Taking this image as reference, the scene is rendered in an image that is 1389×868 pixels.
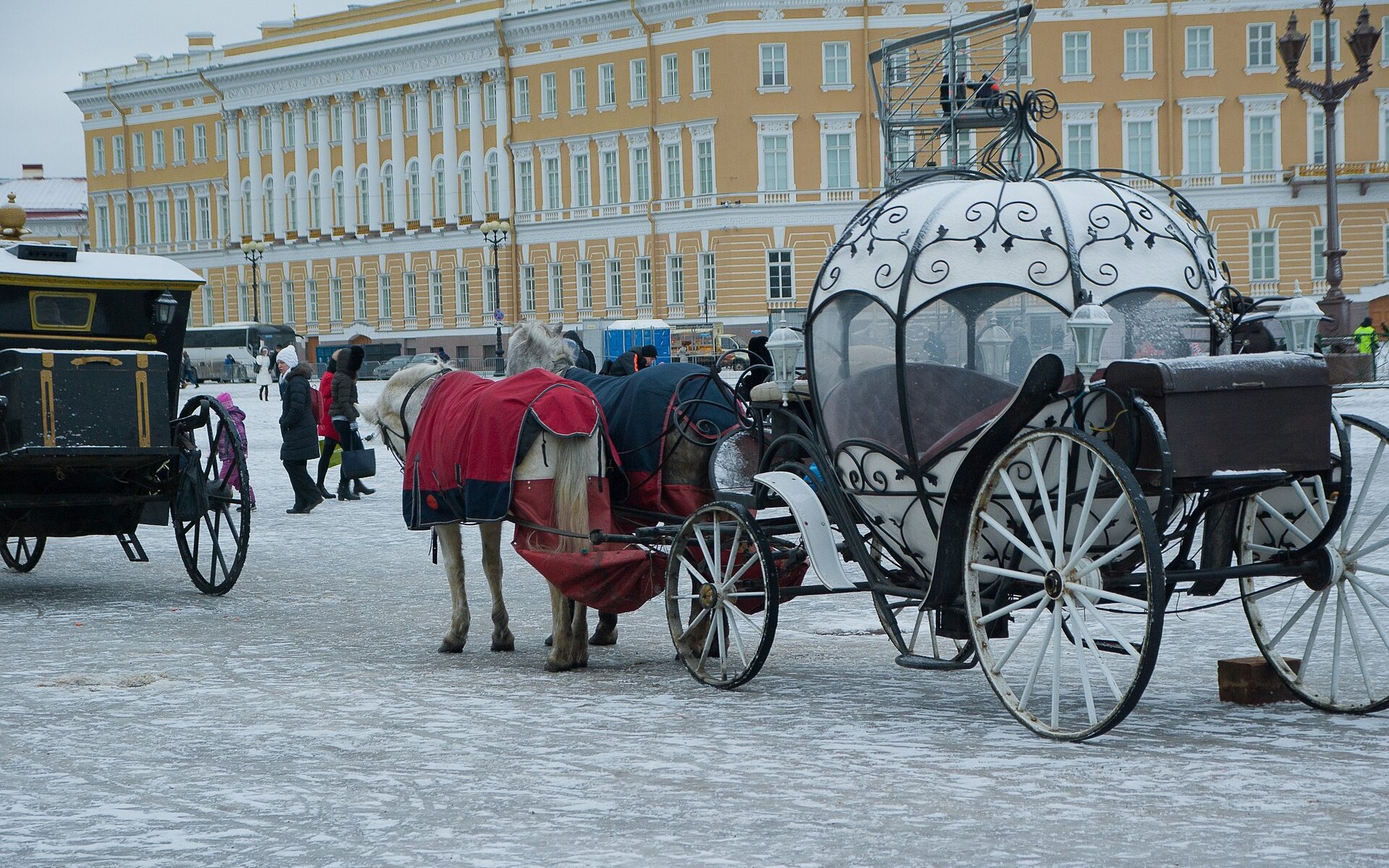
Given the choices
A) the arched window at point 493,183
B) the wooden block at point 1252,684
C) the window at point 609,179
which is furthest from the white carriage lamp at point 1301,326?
the arched window at point 493,183

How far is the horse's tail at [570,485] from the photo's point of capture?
7832 mm

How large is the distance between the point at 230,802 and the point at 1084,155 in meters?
51.7

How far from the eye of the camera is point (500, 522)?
319 inches

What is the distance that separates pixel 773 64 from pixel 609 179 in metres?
7.05

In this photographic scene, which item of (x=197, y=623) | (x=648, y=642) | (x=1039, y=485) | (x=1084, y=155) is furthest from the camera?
(x=1084, y=155)

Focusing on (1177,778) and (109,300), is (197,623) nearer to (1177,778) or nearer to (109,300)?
(109,300)

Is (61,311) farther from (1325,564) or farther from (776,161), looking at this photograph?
(776,161)

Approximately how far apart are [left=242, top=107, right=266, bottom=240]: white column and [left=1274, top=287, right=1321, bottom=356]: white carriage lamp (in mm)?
66278

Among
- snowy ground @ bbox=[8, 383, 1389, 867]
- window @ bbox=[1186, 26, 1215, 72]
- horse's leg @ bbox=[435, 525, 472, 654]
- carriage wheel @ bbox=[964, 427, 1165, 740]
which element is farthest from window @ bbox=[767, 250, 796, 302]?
carriage wheel @ bbox=[964, 427, 1165, 740]

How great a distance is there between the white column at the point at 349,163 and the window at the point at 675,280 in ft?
51.4

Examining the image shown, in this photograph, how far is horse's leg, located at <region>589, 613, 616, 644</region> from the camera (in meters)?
8.65

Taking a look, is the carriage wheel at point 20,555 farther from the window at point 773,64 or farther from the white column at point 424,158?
the white column at point 424,158

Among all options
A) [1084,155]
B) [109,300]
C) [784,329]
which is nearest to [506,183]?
[1084,155]

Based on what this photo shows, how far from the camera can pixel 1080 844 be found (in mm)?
4672
